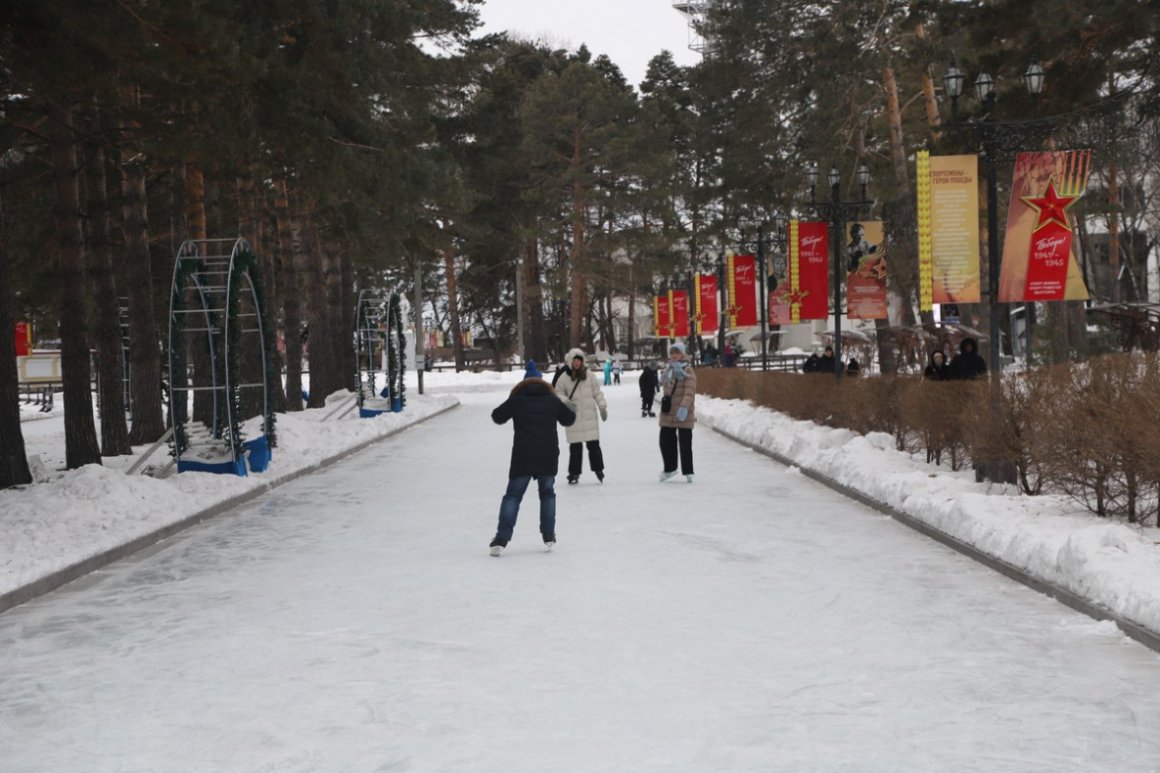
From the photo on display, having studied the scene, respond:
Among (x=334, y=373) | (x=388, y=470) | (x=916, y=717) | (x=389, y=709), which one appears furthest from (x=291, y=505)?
(x=334, y=373)

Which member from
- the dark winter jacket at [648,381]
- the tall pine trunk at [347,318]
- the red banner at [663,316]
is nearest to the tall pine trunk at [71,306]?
the dark winter jacket at [648,381]

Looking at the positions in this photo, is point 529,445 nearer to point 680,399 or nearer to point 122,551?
point 122,551

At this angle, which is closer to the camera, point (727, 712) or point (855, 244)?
point (727, 712)

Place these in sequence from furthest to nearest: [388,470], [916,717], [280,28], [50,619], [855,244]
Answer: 1. [855,244]
2. [388,470]
3. [280,28]
4. [50,619]
5. [916,717]

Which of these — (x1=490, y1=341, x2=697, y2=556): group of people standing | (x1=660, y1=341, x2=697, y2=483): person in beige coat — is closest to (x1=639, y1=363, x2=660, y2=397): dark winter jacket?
(x1=490, y1=341, x2=697, y2=556): group of people standing

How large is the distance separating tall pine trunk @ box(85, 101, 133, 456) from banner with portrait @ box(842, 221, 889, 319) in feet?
51.2

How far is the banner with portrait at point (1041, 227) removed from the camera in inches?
589

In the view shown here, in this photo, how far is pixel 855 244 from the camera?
2936 centimetres

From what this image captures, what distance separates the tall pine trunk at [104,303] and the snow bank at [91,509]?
1.23 meters

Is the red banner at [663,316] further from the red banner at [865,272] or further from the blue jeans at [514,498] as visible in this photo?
the blue jeans at [514,498]

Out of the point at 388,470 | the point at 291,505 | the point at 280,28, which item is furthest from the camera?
the point at 388,470

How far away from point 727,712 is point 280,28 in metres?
16.8

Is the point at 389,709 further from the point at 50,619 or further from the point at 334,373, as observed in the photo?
the point at 334,373

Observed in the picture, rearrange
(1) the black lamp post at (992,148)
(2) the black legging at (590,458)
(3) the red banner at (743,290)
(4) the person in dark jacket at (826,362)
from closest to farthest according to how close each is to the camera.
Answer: (1) the black lamp post at (992,148), (2) the black legging at (590,458), (4) the person in dark jacket at (826,362), (3) the red banner at (743,290)
